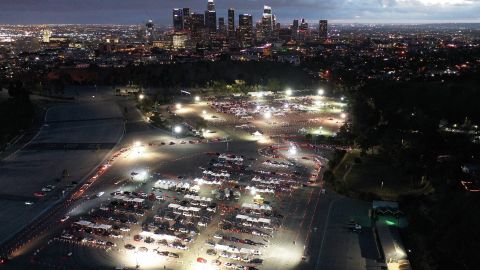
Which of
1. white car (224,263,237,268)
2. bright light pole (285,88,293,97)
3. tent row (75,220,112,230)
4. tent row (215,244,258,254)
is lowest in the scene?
bright light pole (285,88,293,97)

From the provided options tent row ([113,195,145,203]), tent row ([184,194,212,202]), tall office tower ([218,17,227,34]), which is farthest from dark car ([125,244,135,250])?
tall office tower ([218,17,227,34])

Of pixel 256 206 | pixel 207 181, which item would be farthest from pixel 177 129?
pixel 256 206

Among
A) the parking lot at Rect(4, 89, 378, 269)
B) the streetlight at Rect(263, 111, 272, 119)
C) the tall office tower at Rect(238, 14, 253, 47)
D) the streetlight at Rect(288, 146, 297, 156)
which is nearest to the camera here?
the parking lot at Rect(4, 89, 378, 269)

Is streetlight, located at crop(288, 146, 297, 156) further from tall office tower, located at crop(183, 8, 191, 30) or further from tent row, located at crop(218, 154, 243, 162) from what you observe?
tall office tower, located at crop(183, 8, 191, 30)

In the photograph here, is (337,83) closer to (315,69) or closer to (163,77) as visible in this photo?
(315,69)

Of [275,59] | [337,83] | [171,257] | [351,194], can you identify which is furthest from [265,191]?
[275,59]

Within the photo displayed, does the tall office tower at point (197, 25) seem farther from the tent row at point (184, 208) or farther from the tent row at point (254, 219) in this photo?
the tent row at point (254, 219)
